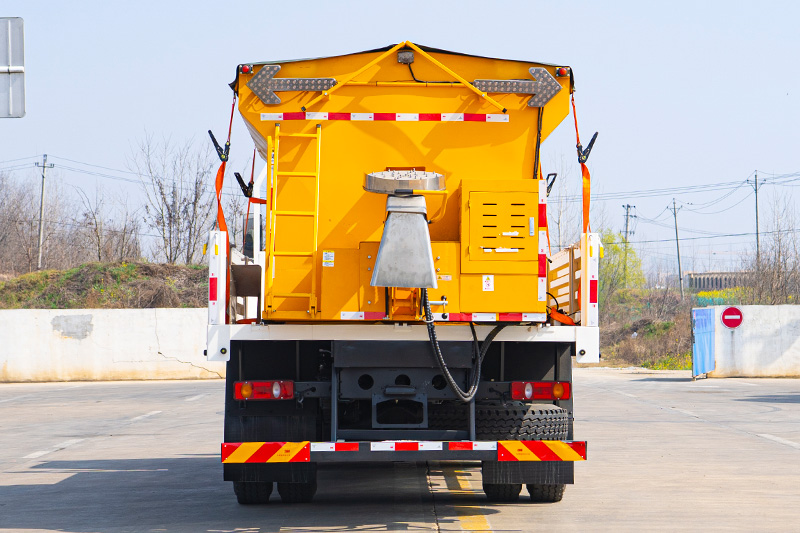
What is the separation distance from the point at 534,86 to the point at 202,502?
14.9 ft

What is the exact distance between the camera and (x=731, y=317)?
28375mm

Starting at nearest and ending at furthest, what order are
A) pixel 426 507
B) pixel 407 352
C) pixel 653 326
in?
pixel 407 352 < pixel 426 507 < pixel 653 326

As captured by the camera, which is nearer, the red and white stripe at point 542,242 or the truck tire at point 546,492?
the red and white stripe at point 542,242

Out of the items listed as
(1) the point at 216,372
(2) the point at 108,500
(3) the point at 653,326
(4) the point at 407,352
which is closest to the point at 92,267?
(1) the point at 216,372

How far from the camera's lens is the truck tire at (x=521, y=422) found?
733 cm

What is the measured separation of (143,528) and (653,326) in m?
40.6

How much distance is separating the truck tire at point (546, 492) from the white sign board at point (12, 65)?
24.4ft

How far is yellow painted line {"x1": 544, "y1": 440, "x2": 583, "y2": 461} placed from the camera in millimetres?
7285

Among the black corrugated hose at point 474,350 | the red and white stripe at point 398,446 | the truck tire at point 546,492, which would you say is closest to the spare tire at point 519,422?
the black corrugated hose at point 474,350

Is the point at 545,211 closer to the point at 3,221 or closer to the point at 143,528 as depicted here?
the point at 143,528

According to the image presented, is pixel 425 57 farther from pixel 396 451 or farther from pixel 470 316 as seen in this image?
pixel 396 451

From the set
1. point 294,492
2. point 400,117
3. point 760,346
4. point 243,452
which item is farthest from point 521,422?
point 760,346

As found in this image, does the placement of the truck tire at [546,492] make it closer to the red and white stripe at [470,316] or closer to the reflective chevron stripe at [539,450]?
the reflective chevron stripe at [539,450]

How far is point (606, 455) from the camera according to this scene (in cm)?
1193
